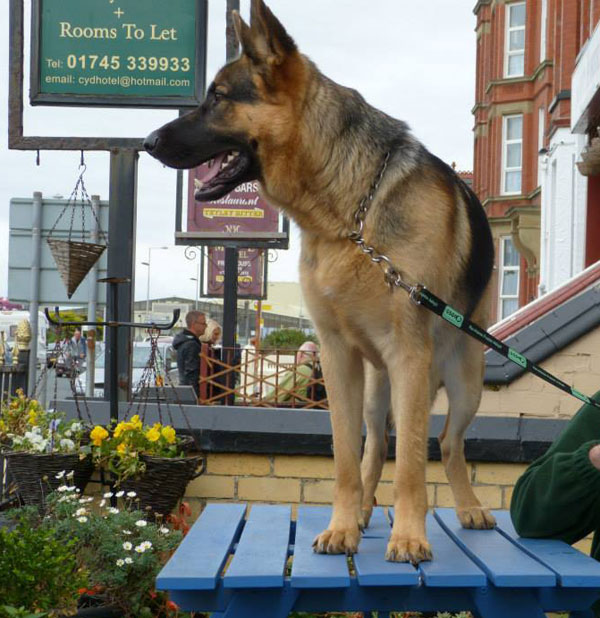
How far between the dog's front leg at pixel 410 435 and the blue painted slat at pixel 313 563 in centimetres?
20

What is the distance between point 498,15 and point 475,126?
4185 mm

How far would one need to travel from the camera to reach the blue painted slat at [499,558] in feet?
8.44

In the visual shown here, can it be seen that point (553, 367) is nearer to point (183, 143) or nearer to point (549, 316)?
point (549, 316)

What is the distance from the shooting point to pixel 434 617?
4762mm

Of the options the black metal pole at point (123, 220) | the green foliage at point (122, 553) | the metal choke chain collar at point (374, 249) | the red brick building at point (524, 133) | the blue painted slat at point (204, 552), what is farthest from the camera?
the red brick building at point (524, 133)

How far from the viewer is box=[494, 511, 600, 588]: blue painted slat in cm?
256

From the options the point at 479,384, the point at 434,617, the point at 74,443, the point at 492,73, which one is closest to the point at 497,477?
the point at 434,617

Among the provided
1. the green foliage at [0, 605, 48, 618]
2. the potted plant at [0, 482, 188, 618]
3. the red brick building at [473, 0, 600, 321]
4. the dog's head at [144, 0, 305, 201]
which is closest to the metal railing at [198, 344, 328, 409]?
the potted plant at [0, 482, 188, 618]

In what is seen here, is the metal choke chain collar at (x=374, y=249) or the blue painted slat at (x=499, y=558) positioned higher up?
the metal choke chain collar at (x=374, y=249)

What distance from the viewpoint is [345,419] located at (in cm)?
325

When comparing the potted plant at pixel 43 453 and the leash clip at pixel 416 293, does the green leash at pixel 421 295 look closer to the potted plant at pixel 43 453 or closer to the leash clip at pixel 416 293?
the leash clip at pixel 416 293

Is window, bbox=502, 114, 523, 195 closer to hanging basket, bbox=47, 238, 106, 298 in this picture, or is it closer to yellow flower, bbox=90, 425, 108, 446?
hanging basket, bbox=47, 238, 106, 298

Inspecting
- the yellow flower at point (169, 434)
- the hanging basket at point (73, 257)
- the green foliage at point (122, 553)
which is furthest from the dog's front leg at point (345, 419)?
the hanging basket at point (73, 257)

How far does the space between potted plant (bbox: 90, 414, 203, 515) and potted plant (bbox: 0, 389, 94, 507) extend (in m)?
0.13
